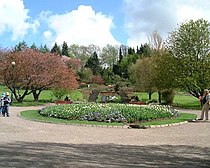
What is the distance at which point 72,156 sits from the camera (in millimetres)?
8727

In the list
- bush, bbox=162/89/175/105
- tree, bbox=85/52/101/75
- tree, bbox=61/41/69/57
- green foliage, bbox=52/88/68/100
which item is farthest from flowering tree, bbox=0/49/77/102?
tree, bbox=61/41/69/57

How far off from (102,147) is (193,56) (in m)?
24.9

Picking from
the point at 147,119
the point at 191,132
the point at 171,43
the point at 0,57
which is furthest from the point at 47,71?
the point at 191,132

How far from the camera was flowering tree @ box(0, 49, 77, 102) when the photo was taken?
36625 mm

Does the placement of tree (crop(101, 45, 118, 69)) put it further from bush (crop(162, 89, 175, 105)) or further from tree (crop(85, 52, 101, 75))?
bush (crop(162, 89, 175, 105))

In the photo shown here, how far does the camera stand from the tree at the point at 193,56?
32.5m

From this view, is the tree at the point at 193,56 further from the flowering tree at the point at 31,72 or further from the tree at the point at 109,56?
the tree at the point at 109,56

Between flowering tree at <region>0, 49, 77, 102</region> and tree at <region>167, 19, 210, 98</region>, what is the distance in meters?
12.9

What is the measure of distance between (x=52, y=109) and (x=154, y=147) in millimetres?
11123

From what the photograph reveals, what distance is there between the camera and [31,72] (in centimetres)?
3659

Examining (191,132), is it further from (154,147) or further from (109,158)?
(109,158)

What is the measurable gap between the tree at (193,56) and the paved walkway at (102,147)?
1703 centimetres

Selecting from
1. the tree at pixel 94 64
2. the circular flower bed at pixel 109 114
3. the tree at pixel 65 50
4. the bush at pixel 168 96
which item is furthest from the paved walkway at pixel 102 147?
the tree at pixel 65 50

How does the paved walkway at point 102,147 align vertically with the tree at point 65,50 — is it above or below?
below
